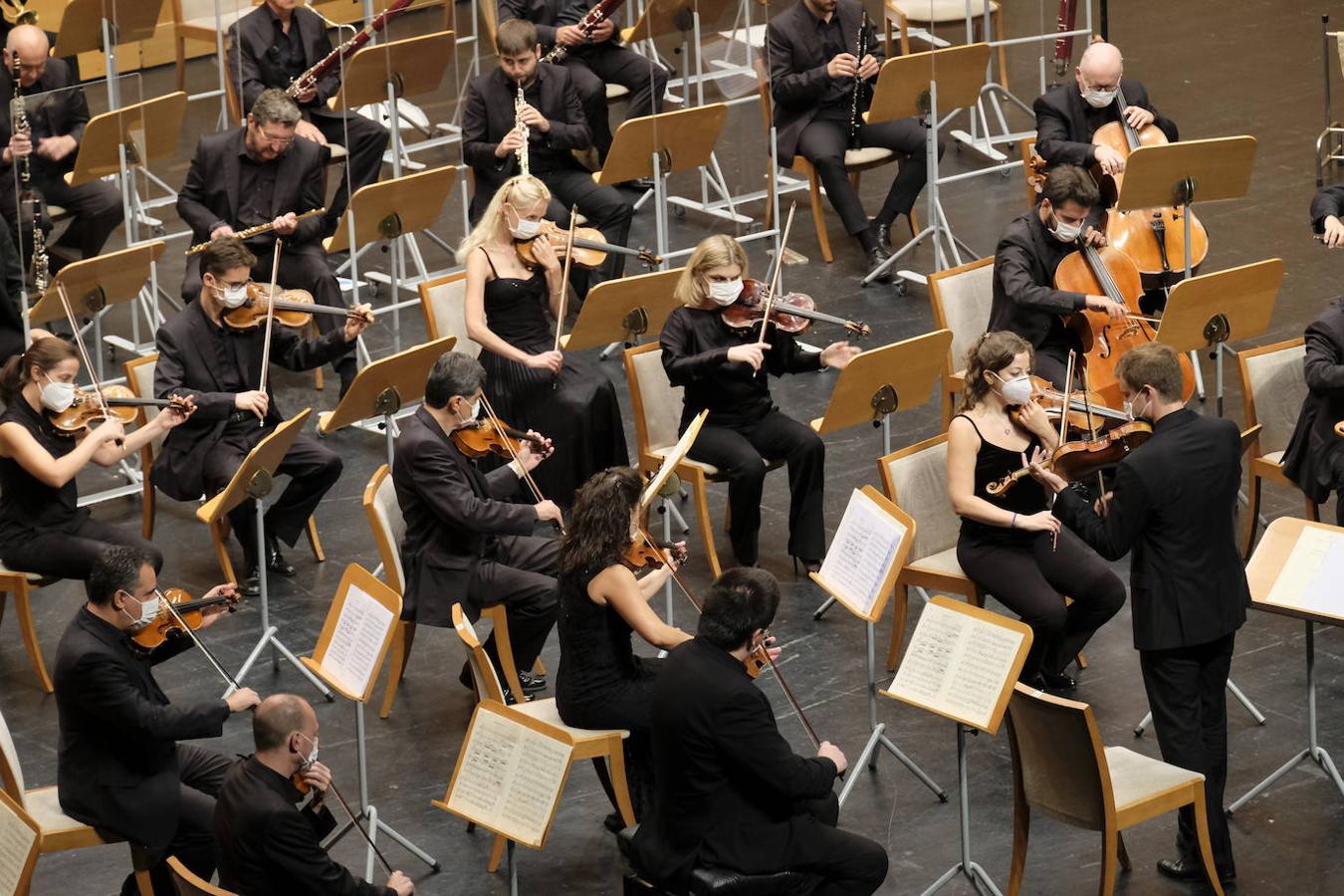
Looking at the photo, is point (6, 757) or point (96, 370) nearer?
point (6, 757)

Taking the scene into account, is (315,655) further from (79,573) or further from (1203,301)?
(1203,301)

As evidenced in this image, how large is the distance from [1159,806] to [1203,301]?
2.60 metres

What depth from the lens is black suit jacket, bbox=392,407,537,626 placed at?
6422 millimetres

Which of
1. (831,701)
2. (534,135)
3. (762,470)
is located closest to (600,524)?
(831,701)

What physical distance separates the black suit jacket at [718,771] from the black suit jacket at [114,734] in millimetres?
1276

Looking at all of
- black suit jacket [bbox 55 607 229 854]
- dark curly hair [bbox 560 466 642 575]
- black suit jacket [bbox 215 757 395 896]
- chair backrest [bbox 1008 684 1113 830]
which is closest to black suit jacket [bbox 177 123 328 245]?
dark curly hair [bbox 560 466 642 575]

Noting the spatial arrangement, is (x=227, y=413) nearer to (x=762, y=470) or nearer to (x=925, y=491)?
(x=762, y=470)

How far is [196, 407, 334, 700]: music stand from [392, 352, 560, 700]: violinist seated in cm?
40

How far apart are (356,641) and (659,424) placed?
2.15 metres

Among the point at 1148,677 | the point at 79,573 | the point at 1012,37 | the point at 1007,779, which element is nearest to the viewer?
the point at 1148,677

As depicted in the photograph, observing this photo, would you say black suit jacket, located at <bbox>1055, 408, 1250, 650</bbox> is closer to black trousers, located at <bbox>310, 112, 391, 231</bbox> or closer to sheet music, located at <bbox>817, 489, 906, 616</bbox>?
sheet music, located at <bbox>817, 489, 906, 616</bbox>

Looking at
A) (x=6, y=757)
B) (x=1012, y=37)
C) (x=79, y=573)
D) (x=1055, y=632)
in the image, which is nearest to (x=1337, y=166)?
(x=1012, y=37)

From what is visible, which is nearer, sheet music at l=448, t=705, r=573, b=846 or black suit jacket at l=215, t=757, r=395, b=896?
black suit jacket at l=215, t=757, r=395, b=896

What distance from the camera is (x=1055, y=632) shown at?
21.1 ft
